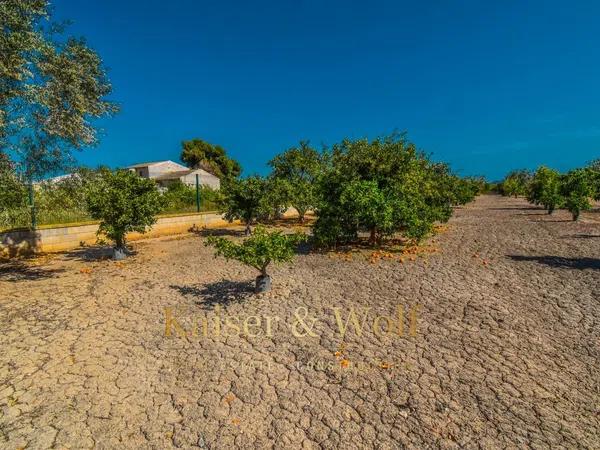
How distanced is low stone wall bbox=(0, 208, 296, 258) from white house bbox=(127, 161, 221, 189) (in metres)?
28.1

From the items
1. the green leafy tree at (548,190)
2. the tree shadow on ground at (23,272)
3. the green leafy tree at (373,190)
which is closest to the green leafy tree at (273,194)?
the green leafy tree at (373,190)

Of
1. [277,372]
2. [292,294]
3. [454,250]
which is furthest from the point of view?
[454,250]

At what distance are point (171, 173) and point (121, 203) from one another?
4260 cm

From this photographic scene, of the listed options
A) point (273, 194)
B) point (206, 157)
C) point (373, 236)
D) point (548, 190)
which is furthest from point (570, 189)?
point (206, 157)

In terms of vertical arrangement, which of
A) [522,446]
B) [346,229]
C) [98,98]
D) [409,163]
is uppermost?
[98,98]

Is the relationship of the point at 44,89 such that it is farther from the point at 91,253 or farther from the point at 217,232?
the point at 217,232

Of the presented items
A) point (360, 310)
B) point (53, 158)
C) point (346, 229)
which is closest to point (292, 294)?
point (360, 310)

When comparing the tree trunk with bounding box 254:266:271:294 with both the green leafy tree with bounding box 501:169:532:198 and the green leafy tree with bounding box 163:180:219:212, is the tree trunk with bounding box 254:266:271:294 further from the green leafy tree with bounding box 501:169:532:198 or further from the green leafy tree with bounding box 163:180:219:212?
the green leafy tree with bounding box 501:169:532:198

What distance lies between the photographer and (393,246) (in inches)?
510

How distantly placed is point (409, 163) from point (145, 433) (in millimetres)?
11002

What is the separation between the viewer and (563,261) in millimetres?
10031

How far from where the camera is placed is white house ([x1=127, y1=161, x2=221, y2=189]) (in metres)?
47.7

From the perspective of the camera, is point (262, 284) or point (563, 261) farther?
point (563, 261)

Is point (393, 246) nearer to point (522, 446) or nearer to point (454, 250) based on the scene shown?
point (454, 250)
